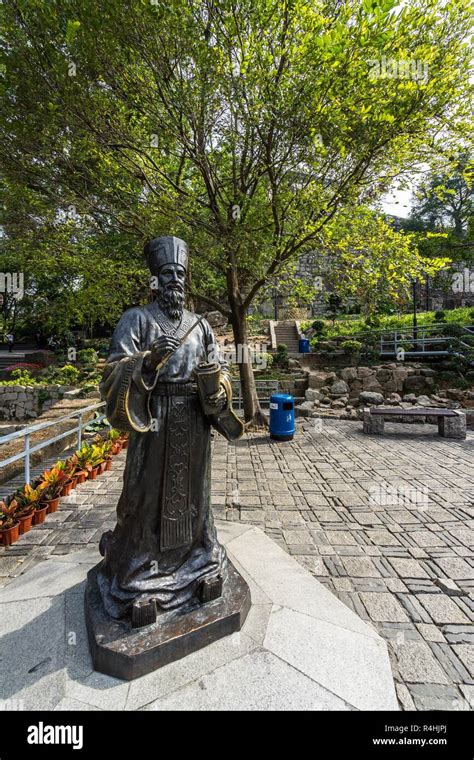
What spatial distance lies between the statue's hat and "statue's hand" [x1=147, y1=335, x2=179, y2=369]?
0.68 m

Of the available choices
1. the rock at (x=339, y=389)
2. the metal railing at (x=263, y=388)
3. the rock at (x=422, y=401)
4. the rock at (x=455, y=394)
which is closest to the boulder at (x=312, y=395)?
the rock at (x=339, y=389)

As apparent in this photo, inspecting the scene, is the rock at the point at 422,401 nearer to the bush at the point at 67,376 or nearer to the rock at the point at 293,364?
the rock at the point at 293,364

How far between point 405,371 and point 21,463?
12.7m

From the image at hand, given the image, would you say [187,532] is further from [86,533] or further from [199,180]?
[199,180]

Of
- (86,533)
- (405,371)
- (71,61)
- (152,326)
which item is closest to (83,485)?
(86,533)

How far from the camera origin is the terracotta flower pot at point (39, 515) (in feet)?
15.3

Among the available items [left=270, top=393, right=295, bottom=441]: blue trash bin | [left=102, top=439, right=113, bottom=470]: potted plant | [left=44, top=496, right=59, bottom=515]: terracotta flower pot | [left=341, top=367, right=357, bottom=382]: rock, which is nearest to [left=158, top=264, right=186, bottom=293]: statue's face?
[left=44, top=496, right=59, bottom=515]: terracotta flower pot

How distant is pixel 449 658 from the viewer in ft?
8.59

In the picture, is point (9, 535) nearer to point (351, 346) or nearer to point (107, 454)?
point (107, 454)

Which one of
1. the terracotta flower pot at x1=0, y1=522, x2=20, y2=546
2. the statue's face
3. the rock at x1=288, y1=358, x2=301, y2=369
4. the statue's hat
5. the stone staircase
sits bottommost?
the terracotta flower pot at x1=0, y1=522, x2=20, y2=546

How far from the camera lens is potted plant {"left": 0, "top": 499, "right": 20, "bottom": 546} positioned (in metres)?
4.18

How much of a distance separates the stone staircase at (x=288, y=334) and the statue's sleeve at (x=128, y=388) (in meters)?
17.7

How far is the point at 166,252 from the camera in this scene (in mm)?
2592

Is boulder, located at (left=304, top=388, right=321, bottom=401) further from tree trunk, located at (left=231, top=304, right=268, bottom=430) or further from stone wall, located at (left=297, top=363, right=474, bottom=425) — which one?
tree trunk, located at (left=231, top=304, right=268, bottom=430)
